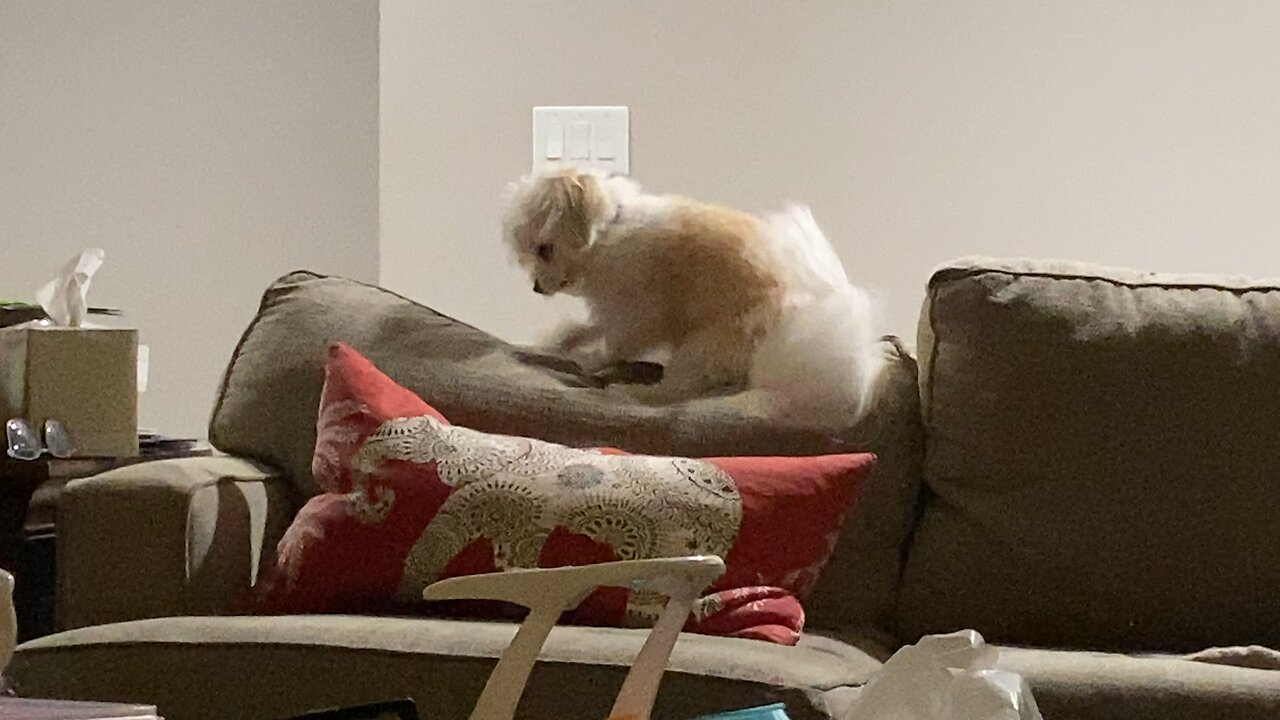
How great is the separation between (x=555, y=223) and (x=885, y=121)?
2.22 feet

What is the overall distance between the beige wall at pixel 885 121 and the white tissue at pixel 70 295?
534 millimetres

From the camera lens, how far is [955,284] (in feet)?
5.91

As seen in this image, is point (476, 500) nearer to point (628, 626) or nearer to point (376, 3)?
point (628, 626)

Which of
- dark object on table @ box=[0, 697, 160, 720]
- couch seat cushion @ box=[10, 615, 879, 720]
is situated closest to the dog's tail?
couch seat cushion @ box=[10, 615, 879, 720]

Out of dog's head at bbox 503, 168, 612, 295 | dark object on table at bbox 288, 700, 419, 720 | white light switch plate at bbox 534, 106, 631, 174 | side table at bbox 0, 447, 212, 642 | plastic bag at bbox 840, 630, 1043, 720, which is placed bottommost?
side table at bbox 0, 447, 212, 642

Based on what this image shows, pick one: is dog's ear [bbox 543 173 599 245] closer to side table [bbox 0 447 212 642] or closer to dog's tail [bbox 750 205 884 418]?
dog's tail [bbox 750 205 884 418]

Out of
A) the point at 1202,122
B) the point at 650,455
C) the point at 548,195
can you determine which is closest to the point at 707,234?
the point at 548,195

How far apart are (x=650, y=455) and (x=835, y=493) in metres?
0.25

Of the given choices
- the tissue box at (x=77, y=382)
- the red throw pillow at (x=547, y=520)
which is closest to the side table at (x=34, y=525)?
the tissue box at (x=77, y=382)

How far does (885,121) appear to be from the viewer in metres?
2.40

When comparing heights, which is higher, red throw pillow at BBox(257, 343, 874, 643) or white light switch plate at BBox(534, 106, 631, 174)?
white light switch plate at BBox(534, 106, 631, 174)

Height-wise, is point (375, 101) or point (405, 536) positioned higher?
point (375, 101)

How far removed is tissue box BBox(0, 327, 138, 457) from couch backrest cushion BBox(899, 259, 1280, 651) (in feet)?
3.66

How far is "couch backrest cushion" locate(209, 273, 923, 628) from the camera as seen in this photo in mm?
1758
